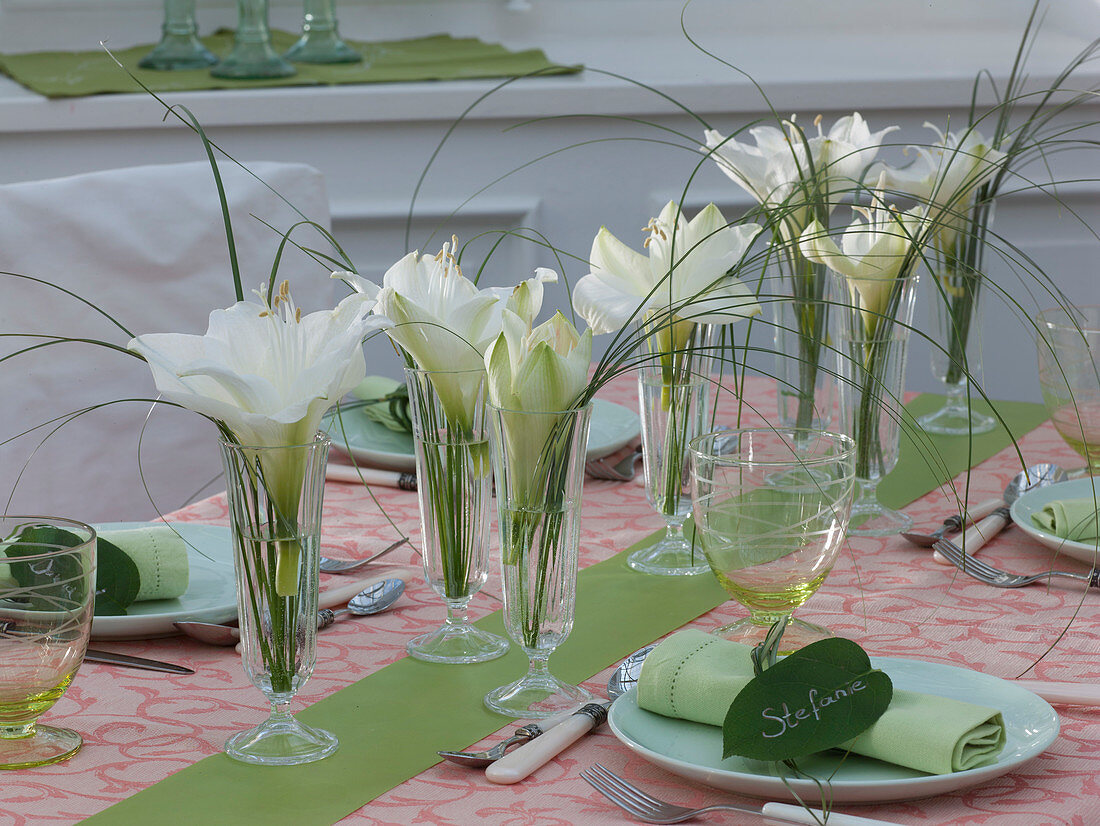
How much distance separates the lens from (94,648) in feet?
3.16

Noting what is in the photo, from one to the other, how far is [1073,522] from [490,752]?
61cm

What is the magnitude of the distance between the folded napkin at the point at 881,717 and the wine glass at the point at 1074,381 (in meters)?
0.59

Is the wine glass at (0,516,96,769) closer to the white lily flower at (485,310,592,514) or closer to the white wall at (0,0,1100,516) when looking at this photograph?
the white lily flower at (485,310,592,514)

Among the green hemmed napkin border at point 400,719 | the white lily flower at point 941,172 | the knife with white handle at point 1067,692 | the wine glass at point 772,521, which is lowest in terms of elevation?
the green hemmed napkin border at point 400,719

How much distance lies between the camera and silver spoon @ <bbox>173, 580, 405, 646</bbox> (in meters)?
0.96

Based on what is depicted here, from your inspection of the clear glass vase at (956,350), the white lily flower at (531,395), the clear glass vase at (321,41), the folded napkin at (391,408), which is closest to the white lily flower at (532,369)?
the white lily flower at (531,395)

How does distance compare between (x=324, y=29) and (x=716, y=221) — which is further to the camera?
(x=324, y=29)

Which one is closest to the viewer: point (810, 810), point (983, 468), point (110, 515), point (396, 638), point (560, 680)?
point (810, 810)

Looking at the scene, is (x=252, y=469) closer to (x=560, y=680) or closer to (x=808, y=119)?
(x=560, y=680)

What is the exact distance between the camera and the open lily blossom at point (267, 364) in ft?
2.35

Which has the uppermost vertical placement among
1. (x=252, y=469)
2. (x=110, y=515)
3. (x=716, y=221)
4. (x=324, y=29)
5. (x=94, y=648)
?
(x=324, y=29)

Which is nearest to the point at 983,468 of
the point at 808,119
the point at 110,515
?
the point at 110,515

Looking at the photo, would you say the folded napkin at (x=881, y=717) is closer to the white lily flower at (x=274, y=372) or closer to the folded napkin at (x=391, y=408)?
the white lily flower at (x=274, y=372)

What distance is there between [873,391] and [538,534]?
1.55ft
